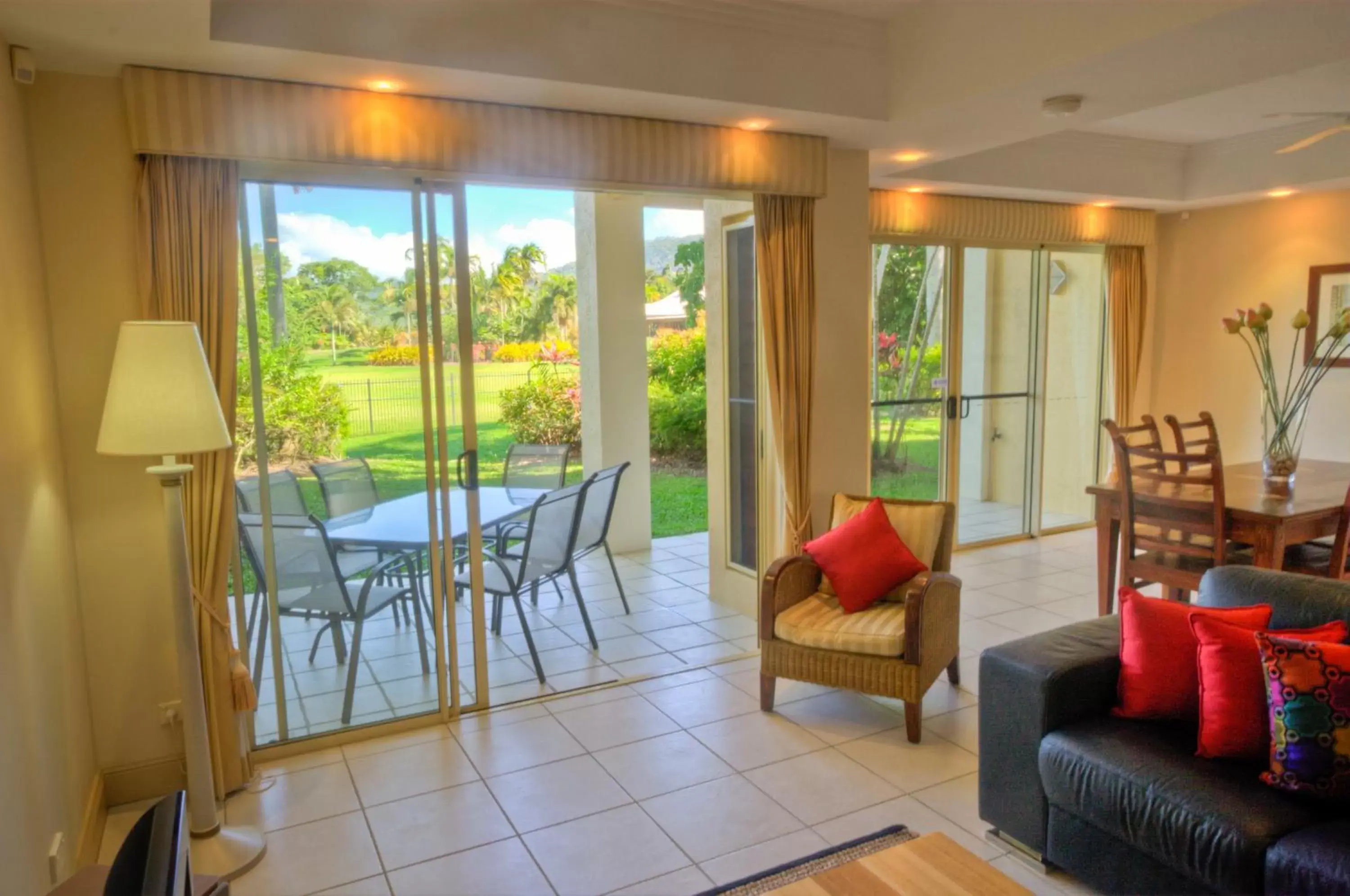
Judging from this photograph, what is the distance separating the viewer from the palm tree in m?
3.18

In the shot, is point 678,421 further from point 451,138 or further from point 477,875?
point 477,875

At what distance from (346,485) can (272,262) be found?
852mm

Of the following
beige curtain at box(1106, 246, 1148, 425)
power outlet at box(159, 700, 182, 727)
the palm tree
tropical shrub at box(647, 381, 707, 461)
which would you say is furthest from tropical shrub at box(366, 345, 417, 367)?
tropical shrub at box(647, 381, 707, 461)

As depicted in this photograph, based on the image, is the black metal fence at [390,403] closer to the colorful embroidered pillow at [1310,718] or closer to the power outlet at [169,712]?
the power outlet at [169,712]

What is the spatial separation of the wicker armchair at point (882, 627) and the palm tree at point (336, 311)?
189 cm

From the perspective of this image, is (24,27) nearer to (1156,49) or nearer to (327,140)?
(327,140)

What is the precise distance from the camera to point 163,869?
1.19 meters

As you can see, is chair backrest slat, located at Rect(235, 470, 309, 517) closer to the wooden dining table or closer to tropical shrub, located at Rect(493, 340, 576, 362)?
the wooden dining table

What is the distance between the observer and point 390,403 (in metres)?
3.31

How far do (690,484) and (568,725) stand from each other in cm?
608

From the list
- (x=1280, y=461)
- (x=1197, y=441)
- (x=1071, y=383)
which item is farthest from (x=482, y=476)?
(x=1280, y=461)

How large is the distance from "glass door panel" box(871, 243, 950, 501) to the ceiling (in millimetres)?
1446

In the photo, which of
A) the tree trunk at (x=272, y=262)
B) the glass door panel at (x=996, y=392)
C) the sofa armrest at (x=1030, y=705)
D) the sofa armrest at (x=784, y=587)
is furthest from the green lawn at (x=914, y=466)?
the tree trunk at (x=272, y=262)

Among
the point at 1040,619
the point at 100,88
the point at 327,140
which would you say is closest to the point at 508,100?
the point at 327,140
